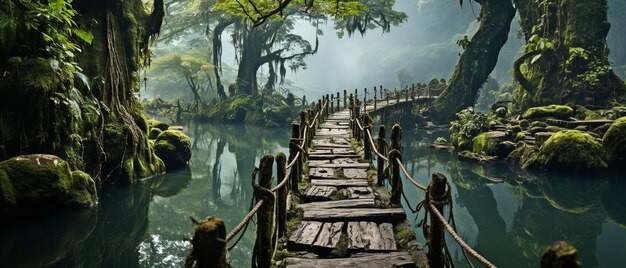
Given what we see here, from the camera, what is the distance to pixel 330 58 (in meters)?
108

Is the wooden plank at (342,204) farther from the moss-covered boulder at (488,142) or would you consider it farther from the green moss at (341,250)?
the moss-covered boulder at (488,142)

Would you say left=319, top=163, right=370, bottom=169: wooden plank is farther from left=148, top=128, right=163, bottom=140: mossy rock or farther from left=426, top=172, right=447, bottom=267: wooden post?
left=148, top=128, right=163, bottom=140: mossy rock

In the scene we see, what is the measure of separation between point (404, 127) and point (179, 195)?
75.2 ft

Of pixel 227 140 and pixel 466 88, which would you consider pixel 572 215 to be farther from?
pixel 227 140

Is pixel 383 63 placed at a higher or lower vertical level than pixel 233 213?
higher

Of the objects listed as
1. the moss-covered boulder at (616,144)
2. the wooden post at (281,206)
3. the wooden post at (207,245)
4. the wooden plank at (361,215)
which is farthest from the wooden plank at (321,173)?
the moss-covered boulder at (616,144)

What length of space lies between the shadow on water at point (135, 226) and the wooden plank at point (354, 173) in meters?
2.81

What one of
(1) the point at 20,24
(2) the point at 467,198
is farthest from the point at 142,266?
(2) the point at 467,198

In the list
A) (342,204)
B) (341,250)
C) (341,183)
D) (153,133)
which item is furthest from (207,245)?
(153,133)

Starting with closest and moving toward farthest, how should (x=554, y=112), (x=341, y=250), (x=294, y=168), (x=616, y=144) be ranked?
(x=341, y=250)
(x=294, y=168)
(x=616, y=144)
(x=554, y=112)

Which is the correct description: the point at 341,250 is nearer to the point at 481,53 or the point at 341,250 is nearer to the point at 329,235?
the point at 329,235

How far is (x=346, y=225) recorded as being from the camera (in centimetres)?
479

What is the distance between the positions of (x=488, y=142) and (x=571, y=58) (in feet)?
24.9

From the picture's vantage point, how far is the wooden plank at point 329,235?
4137 mm
